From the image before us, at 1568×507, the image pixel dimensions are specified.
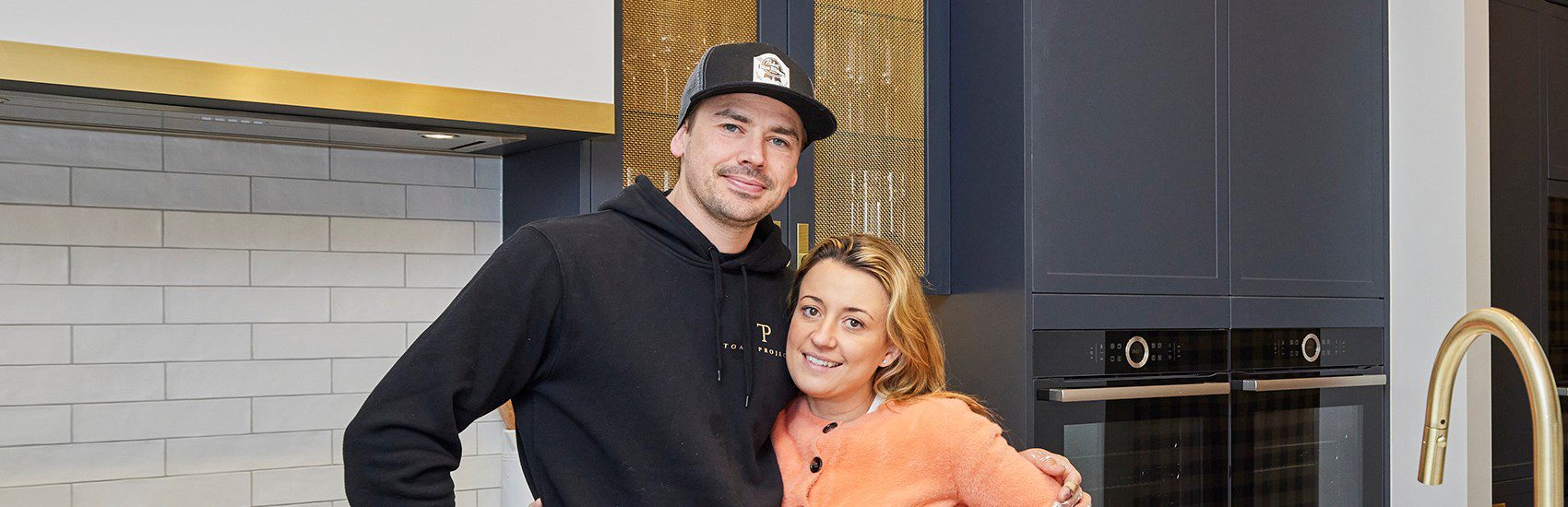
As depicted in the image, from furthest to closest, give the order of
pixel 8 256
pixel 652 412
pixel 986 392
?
1. pixel 986 392
2. pixel 8 256
3. pixel 652 412

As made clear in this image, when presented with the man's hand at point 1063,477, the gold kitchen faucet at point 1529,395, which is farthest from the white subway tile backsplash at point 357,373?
the gold kitchen faucet at point 1529,395

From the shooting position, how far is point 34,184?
6.44ft

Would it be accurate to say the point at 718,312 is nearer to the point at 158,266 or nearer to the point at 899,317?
the point at 899,317

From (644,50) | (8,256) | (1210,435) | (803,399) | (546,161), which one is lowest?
(1210,435)

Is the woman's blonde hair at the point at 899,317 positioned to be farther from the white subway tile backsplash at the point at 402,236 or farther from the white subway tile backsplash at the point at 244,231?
the white subway tile backsplash at the point at 244,231

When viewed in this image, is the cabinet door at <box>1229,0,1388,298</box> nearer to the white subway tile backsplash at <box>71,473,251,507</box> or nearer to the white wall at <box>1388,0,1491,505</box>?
the white wall at <box>1388,0,1491,505</box>

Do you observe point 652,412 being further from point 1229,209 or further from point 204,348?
point 1229,209

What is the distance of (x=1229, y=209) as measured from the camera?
2701 millimetres

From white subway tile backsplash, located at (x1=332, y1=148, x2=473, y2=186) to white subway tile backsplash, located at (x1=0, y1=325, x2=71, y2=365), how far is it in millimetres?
515

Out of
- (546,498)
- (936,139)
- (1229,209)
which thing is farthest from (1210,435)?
(546,498)

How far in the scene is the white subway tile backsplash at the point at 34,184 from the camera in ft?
6.37

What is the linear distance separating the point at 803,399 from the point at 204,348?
109 cm

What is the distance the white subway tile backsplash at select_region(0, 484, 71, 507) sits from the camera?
195 centimetres

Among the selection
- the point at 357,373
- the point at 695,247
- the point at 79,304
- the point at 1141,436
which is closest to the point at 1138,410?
the point at 1141,436
